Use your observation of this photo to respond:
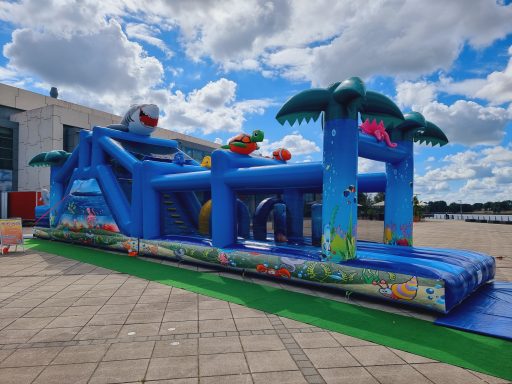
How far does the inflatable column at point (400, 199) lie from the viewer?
6.85 metres

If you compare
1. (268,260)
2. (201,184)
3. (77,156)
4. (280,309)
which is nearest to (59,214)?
(77,156)

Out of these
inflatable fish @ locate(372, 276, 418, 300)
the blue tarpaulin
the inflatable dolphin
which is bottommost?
the blue tarpaulin

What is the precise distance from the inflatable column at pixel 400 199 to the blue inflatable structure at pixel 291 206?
0.8 inches

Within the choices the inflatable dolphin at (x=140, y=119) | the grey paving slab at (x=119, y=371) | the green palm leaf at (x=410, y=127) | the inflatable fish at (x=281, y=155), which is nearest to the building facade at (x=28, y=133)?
the inflatable dolphin at (x=140, y=119)

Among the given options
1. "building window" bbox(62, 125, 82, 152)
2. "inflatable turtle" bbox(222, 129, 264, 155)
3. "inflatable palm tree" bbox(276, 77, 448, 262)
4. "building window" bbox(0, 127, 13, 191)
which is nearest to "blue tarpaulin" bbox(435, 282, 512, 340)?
"inflatable palm tree" bbox(276, 77, 448, 262)

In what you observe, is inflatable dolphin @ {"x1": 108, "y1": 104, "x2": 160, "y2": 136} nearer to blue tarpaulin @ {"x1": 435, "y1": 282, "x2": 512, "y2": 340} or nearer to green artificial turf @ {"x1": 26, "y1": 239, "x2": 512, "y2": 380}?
green artificial turf @ {"x1": 26, "y1": 239, "x2": 512, "y2": 380}

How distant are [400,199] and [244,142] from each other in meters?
3.34

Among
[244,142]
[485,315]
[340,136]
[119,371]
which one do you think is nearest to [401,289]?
[485,315]

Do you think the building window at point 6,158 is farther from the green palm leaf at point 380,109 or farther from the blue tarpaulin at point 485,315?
the blue tarpaulin at point 485,315

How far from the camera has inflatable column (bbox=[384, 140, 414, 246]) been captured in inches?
270

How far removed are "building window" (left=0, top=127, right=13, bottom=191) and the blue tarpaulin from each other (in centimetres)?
2520

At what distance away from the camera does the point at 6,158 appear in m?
22.5

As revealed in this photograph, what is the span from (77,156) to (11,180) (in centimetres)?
1502

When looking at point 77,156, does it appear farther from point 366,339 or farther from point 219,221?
point 366,339
